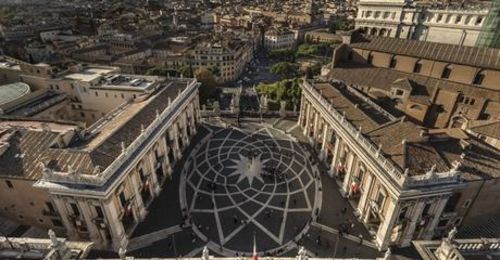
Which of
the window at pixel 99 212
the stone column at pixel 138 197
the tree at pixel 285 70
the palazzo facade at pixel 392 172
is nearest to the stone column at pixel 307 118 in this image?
the palazzo facade at pixel 392 172

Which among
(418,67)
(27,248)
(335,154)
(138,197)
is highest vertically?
(418,67)

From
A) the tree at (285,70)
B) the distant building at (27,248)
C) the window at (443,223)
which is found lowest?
the tree at (285,70)

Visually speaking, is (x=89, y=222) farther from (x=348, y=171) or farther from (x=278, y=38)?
(x=278, y=38)

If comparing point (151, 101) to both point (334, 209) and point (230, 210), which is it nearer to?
point (230, 210)

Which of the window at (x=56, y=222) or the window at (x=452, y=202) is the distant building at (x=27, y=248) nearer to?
the window at (x=56, y=222)

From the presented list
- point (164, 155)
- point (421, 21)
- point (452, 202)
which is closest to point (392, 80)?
point (421, 21)

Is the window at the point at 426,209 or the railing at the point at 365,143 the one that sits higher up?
the railing at the point at 365,143

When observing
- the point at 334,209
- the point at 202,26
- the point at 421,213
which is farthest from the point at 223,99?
the point at 202,26
